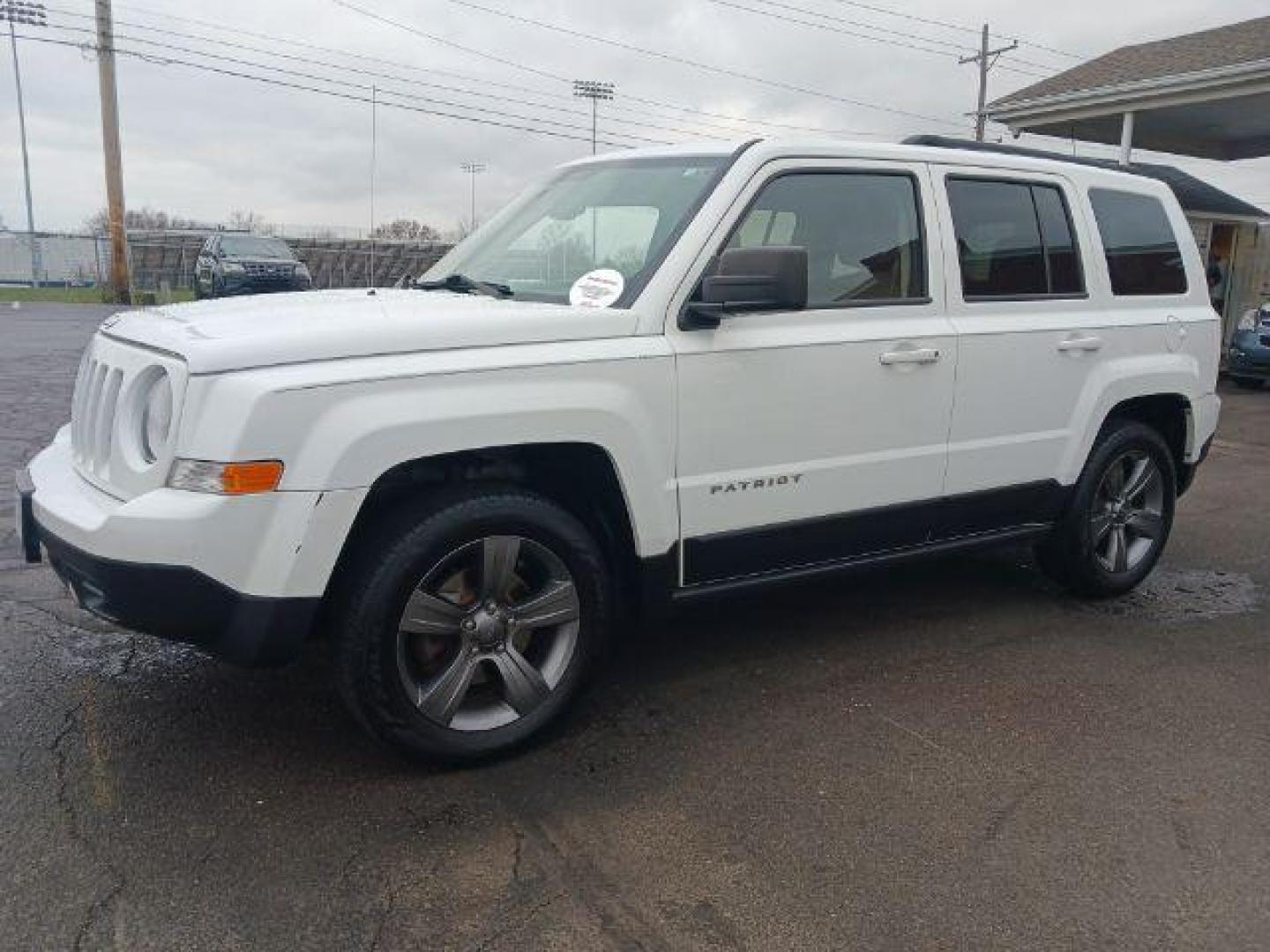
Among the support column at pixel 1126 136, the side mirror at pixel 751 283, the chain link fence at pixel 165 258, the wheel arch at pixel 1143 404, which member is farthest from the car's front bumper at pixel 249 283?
the side mirror at pixel 751 283

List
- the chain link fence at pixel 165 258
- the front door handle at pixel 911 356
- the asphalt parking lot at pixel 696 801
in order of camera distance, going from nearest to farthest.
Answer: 1. the asphalt parking lot at pixel 696 801
2. the front door handle at pixel 911 356
3. the chain link fence at pixel 165 258

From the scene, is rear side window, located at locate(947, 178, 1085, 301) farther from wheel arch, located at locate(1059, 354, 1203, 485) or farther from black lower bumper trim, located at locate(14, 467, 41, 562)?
black lower bumper trim, located at locate(14, 467, 41, 562)

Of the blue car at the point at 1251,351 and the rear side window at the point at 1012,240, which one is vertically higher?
the rear side window at the point at 1012,240

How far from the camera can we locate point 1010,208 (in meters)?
4.43

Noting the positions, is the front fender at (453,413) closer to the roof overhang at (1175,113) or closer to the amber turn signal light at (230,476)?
the amber turn signal light at (230,476)

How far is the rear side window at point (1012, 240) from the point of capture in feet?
13.9

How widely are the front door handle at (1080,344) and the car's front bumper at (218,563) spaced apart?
312 cm

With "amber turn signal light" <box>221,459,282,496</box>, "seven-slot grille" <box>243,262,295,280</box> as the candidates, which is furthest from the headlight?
"seven-slot grille" <box>243,262,295,280</box>

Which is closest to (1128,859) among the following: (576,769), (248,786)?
(576,769)

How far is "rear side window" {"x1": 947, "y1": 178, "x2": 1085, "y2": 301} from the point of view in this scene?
167 inches

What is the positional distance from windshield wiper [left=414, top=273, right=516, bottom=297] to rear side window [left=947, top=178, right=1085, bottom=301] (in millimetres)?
1835

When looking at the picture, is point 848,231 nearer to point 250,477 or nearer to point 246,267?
point 250,477

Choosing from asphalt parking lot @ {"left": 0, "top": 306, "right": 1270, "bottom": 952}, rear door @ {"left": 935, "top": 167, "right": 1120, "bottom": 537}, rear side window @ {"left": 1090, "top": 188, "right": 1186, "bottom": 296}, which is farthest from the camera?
rear side window @ {"left": 1090, "top": 188, "right": 1186, "bottom": 296}

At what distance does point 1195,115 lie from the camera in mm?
16375
